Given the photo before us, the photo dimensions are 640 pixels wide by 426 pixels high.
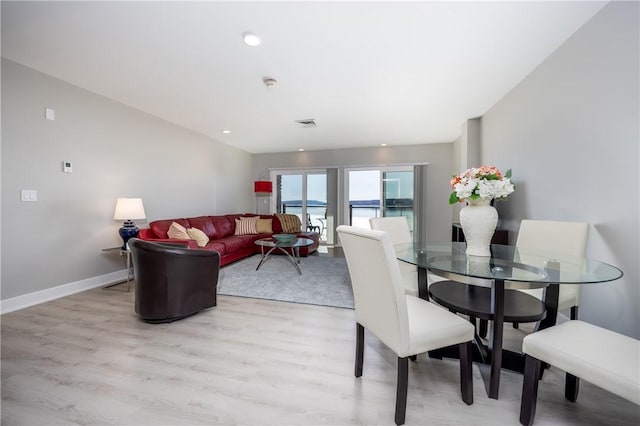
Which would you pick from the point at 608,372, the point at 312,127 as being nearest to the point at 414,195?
the point at 312,127

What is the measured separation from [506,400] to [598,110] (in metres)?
2.14

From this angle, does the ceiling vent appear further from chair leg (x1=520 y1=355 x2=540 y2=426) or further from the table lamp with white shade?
chair leg (x1=520 y1=355 x2=540 y2=426)

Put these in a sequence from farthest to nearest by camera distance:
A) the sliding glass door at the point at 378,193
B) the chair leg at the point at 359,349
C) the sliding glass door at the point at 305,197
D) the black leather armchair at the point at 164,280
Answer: the sliding glass door at the point at 305,197
the sliding glass door at the point at 378,193
the black leather armchair at the point at 164,280
the chair leg at the point at 359,349

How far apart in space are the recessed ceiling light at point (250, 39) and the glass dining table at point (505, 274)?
2.14 meters

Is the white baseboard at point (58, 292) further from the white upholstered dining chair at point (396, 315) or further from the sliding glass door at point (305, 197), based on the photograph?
the sliding glass door at point (305, 197)

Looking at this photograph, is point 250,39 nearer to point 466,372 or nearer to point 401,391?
point 401,391

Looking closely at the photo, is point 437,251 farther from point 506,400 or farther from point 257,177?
point 257,177

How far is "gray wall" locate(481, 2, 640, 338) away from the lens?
167cm

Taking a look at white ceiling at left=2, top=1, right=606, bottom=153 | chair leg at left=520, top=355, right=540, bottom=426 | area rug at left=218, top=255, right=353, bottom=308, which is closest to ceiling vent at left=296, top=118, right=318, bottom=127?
white ceiling at left=2, top=1, right=606, bottom=153

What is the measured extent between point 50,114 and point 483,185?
14.6 feet

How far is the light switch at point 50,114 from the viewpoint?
288cm

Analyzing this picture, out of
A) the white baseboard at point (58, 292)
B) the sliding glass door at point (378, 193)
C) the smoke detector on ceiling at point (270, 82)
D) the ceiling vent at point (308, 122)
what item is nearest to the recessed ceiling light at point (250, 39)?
the smoke detector on ceiling at point (270, 82)

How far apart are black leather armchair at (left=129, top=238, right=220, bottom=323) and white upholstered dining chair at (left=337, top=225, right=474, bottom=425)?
1.69 meters

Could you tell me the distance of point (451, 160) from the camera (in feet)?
19.4
